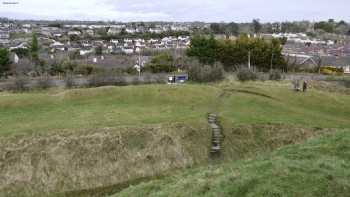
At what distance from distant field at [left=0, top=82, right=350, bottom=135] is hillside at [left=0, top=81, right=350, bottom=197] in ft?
0.19

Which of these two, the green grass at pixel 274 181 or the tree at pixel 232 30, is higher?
the tree at pixel 232 30

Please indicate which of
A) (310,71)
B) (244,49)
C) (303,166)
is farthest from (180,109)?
(310,71)

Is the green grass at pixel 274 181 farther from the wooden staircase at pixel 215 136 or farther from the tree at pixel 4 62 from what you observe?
the tree at pixel 4 62

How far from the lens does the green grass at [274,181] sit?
915cm

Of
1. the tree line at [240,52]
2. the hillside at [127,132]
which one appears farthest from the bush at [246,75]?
the hillside at [127,132]

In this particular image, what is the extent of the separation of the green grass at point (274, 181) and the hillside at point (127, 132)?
7.77 meters

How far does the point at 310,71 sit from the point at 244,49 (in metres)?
13.0

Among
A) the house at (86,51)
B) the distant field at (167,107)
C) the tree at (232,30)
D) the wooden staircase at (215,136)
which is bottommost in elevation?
the wooden staircase at (215,136)

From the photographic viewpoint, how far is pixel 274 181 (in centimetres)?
955

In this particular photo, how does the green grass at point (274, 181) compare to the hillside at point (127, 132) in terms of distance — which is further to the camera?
the hillside at point (127, 132)

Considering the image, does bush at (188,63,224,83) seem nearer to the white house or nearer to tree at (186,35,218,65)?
tree at (186,35,218,65)

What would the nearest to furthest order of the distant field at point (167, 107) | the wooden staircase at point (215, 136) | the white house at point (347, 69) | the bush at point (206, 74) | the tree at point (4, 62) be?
the wooden staircase at point (215, 136), the distant field at point (167, 107), the bush at point (206, 74), the tree at point (4, 62), the white house at point (347, 69)

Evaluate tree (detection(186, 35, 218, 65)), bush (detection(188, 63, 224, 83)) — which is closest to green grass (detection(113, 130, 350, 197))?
bush (detection(188, 63, 224, 83))

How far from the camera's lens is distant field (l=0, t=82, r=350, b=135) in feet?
75.9
